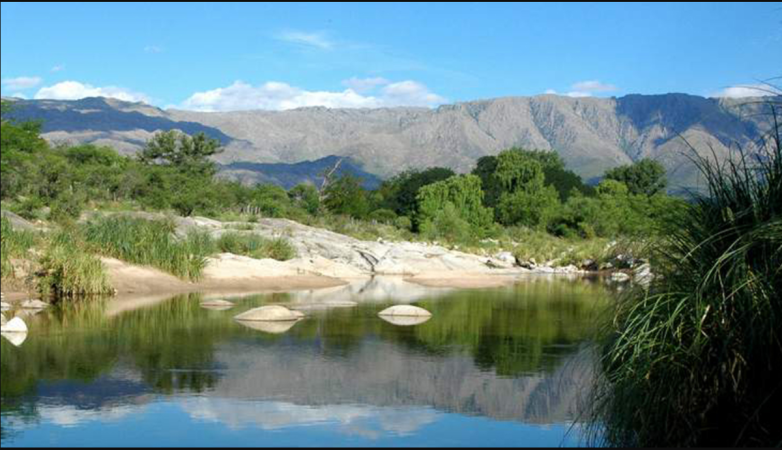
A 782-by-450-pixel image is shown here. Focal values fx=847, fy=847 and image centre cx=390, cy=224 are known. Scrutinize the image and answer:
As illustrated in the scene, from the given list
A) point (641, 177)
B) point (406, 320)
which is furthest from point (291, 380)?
point (641, 177)

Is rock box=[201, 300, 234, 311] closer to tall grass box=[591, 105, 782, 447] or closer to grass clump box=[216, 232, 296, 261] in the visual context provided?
grass clump box=[216, 232, 296, 261]

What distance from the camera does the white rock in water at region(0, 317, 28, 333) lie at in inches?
709

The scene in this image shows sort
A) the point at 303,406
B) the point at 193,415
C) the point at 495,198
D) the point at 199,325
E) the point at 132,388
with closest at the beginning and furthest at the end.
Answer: the point at 193,415 < the point at 303,406 < the point at 132,388 < the point at 199,325 < the point at 495,198

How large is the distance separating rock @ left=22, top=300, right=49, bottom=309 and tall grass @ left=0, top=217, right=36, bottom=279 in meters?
1.79

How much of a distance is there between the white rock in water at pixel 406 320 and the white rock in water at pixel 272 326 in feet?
8.17

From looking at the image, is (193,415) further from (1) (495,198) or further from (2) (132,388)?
(1) (495,198)

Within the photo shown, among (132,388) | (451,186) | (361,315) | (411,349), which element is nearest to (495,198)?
(451,186)

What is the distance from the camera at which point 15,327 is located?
18.1m

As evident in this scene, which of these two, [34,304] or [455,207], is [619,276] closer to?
[34,304]

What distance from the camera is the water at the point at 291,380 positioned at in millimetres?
10297

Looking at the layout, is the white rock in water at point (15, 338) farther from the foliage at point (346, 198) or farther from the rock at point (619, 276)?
the foliage at point (346, 198)

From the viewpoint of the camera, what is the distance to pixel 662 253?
824 cm

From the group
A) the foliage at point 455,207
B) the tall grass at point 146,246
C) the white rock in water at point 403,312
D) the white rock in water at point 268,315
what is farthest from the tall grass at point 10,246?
the foliage at point 455,207

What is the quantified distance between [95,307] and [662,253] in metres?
18.4
